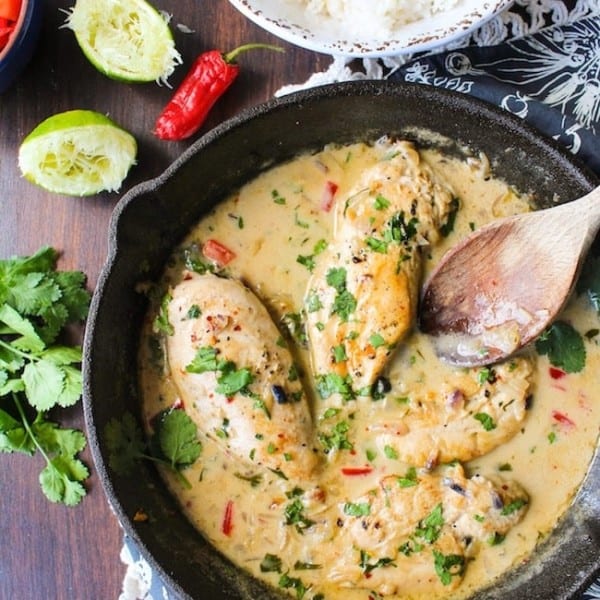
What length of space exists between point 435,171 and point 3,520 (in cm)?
196

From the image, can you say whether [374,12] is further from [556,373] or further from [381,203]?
[556,373]

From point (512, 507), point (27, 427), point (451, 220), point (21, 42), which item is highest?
point (21, 42)

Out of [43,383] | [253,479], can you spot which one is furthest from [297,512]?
[43,383]

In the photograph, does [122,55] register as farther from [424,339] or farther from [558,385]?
[558,385]

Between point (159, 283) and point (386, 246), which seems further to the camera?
point (159, 283)

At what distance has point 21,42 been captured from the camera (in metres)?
3.25

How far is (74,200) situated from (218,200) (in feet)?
1.74

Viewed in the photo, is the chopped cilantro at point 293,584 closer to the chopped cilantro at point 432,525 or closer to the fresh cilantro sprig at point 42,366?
the chopped cilantro at point 432,525

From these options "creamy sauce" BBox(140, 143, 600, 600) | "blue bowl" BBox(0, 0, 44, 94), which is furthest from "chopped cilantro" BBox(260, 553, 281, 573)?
"blue bowl" BBox(0, 0, 44, 94)

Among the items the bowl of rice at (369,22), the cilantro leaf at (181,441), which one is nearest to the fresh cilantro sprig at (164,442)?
the cilantro leaf at (181,441)

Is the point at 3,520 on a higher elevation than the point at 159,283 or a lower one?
lower

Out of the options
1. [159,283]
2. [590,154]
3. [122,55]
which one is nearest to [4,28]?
[122,55]

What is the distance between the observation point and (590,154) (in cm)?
315

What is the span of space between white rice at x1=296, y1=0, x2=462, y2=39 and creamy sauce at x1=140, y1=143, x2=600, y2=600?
1.59ft
